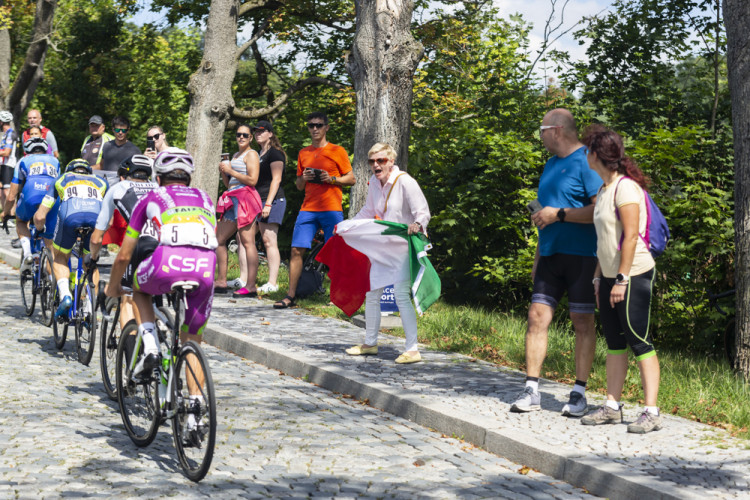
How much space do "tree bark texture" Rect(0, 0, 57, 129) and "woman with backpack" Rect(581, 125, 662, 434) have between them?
22.2 metres

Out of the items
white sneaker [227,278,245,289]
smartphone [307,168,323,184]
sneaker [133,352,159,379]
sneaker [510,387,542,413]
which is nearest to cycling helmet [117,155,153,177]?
sneaker [133,352,159,379]

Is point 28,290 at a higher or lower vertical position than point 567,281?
lower

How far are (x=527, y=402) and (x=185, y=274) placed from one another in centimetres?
264

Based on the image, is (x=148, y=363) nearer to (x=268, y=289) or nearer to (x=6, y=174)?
(x=268, y=289)

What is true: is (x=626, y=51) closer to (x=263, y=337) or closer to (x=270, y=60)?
(x=263, y=337)

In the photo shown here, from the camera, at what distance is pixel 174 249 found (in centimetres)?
517

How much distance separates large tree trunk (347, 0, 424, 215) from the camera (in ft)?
32.8

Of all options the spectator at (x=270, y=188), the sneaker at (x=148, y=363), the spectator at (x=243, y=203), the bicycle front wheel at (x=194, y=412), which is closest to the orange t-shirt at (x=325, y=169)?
the spectator at (x=270, y=188)

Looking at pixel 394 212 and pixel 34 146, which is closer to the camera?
pixel 394 212

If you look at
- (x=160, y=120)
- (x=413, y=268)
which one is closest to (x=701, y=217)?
(x=413, y=268)

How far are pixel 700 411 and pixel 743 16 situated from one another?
319cm

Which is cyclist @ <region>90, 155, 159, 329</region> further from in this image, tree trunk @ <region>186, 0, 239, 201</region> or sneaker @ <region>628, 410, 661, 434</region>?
tree trunk @ <region>186, 0, 239, 201</region>

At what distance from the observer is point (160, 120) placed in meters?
38.5

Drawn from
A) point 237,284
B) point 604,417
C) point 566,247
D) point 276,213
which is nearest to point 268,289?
point 237,284
